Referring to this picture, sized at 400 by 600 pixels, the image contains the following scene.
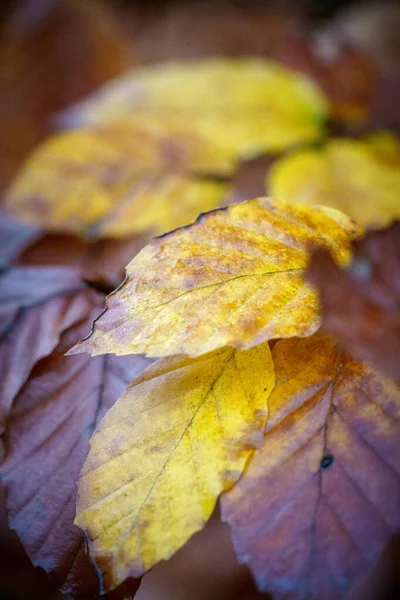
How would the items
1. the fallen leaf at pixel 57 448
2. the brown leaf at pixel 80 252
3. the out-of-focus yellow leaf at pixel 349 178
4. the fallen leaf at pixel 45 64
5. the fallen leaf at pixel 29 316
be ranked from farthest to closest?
the fallen leaf at pixel 45 64, the brown leaf at pixel 80 252, the out-of-focus yellow leaf at pixel 349 178, the fallen leaf at pixel 29 316, the fallen leaf at pixel 57 448

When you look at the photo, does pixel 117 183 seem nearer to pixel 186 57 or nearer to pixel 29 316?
pixel 29 316

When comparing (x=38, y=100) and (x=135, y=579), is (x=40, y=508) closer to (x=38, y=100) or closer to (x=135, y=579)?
(x=135, y=579)

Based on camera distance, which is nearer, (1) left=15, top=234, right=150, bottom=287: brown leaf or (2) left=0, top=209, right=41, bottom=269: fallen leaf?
(1) left=15, top=234, right=150, bottom=287: brown leaf

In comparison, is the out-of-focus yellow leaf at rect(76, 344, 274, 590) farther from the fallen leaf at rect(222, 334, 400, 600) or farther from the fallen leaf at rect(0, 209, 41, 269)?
the fallen leaf at rect(0, 209, 41, 269)

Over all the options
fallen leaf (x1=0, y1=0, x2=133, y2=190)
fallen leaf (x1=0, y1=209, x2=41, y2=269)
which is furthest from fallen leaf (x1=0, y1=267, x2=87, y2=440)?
fallen leaf (x1=0, y1=0, x2=133, y2=190)

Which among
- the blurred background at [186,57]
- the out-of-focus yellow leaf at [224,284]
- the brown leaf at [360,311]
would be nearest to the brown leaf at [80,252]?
the blurred background at [186,57]

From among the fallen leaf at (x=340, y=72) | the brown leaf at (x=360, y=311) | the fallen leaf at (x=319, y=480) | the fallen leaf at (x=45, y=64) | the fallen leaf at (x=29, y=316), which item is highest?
the fallen leaf at (x=45, y=64)

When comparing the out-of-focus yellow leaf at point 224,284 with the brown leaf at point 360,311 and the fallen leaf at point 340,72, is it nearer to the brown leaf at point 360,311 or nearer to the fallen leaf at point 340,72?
the brown leaf at point 360,311
